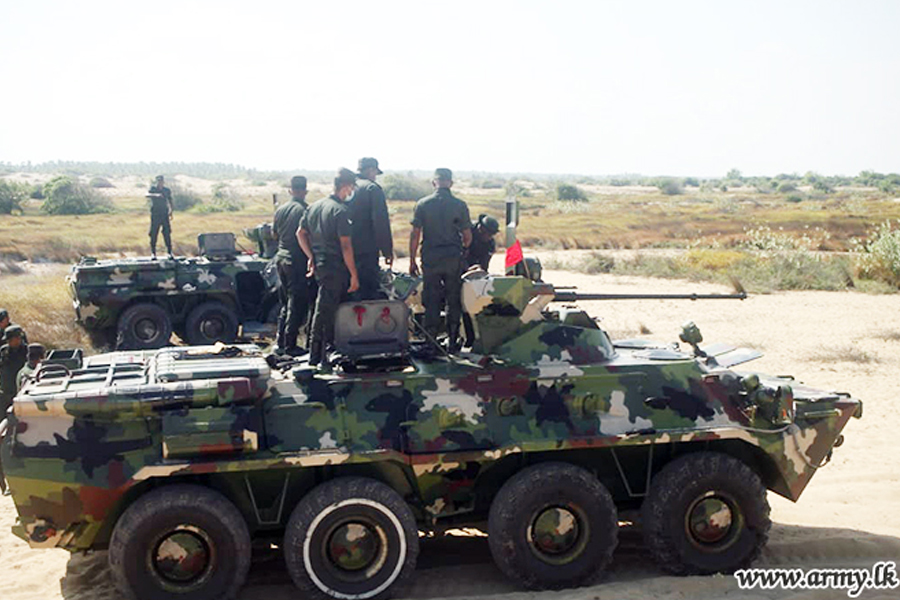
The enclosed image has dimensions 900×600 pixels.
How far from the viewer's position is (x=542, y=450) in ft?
24.0

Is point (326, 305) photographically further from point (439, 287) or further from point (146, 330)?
point (146, 330)

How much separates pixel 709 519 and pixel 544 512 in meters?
1.20

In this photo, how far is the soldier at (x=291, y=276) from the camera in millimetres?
9195

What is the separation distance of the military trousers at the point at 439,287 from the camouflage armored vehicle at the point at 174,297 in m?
7.62

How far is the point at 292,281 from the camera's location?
31.8 ft

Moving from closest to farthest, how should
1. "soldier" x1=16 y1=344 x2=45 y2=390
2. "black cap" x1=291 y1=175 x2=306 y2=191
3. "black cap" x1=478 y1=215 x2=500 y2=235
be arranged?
"soldier" x1=16 y1=344 x2=45 y2=390 → "black cap" x1=478 y1=215 x2=500 y2=235 → "black cap" x1=291 y1=175 x2=306 y2=191

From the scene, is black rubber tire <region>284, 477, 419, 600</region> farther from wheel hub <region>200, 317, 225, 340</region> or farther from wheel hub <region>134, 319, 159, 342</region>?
wheel hub <region>134, 319, 159, 342</region>

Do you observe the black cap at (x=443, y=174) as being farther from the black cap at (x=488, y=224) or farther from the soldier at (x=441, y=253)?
the black cap at (x=488, y=224)

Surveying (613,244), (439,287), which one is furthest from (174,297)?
(613,244)

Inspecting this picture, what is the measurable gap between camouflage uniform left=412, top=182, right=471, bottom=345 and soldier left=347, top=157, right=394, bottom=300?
30 centimetres

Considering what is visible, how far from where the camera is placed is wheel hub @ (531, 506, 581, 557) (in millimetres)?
7262

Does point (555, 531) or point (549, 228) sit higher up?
point (555, 531)

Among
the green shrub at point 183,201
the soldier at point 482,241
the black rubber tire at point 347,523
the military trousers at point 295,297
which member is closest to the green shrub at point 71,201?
the green shrub at point 183,201

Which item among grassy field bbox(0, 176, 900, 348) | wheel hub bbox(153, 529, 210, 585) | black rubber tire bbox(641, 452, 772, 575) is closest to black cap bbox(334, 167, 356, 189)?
wheel hub bbox(153, 529, 210, 585)
